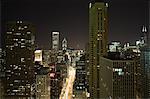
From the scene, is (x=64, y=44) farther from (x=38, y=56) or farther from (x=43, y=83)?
(x=43, y=83)

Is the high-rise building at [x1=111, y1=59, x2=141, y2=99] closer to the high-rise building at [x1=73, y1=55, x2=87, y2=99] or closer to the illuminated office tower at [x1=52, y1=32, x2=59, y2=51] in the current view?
the high-rise building at [x1=73, y1=55, x2=87, y2=99]

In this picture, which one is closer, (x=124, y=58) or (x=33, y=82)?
(x=33, y=82)

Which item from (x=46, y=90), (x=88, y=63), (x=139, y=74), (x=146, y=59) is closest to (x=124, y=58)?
(x=139, y=74)

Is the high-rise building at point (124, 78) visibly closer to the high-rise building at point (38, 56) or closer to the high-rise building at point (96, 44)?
the high-rise building at point (96, 44)

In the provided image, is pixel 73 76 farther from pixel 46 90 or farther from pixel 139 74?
pixel 139 74

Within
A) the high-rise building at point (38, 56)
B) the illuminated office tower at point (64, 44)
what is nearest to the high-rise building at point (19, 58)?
the high-rise building at point (38, 56)
